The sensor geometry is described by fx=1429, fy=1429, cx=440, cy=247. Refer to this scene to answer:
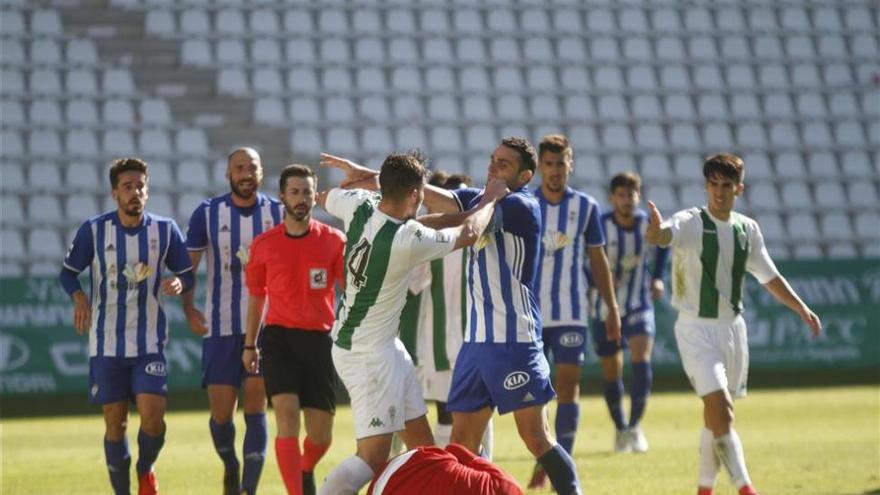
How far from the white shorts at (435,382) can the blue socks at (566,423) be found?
78 cm

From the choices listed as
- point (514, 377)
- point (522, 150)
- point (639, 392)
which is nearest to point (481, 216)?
point (522, 150)

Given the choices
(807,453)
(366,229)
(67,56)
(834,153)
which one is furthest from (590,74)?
(366,229)

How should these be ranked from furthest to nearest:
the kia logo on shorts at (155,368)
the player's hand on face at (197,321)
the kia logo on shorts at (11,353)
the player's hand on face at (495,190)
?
the kia logo on shorts at (11,353)
the player's hand on face at (197,321)
the kia logo on shorts at (155,368)
the player's hand on face at (495,190)

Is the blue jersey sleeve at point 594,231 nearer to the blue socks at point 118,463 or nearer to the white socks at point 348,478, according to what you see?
the blue socks at point 118,463

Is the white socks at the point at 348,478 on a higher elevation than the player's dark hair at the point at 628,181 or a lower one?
lower

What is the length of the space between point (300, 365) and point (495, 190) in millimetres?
1939

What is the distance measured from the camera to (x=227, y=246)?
9.13 m

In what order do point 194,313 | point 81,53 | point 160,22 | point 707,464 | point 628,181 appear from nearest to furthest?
point 707,464, point 194,313, point 628,181, point 81,53, point 160,22

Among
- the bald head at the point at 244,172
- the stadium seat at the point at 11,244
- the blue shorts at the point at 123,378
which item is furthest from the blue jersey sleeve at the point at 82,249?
the stadium seat at the point at 11,244

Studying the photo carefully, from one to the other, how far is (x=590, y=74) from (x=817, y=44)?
4558 millimetres

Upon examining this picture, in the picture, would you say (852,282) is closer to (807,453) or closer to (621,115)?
(621,115)

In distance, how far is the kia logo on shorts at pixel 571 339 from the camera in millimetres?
10117

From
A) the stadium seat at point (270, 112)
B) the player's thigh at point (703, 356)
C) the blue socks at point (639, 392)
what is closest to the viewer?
the player's thigh at point (703, 356)

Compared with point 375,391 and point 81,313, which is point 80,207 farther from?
point 375,391
